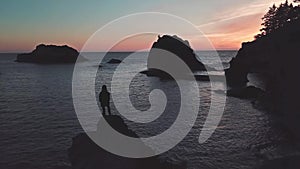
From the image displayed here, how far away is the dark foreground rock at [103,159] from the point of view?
53.4 ft

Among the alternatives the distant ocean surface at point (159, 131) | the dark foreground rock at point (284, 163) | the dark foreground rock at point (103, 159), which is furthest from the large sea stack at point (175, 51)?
the dark foreground rock at point (284, 163)

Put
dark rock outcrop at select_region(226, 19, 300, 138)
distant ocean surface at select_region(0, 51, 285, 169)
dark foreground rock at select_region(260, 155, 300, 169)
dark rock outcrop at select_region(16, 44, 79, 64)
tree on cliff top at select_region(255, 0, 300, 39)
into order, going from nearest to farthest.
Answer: dark foreground rock at select_region(260, 155, 300, 169), distant ocean surface at select_region(0, 51, 285, 169), dark rock outcrop at select_region(226, 19, 300, 138), tree on cliff top at select_region(255, 0, 300, 39), dark rock outcrop at select_region(16, 44, 79, 64)

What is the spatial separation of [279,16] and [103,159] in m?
74.0

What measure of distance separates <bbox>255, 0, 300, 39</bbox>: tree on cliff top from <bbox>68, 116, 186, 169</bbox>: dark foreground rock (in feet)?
184

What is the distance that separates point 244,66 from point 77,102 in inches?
1706

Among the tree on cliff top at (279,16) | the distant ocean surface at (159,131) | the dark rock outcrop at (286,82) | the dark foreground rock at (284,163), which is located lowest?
the distant ocean surface at (159,131)

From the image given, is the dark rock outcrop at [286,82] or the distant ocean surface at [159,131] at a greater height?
the dark rock outcrop at [286,82]

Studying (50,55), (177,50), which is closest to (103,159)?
(177,50)

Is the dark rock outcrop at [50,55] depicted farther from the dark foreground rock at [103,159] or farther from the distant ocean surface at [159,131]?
the dark foreground rock at [103,159]

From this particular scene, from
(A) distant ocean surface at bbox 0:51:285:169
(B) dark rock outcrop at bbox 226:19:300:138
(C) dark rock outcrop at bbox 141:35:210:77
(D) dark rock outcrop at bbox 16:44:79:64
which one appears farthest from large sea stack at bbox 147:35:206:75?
(D) dark rock outcrop at bbox 16:44:79:64

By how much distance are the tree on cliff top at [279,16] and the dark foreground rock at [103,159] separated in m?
56.2

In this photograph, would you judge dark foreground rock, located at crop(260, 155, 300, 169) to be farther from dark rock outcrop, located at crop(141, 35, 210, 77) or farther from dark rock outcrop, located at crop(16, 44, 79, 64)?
dark rock outcrop, located at crop(16, 44, 79, 64)

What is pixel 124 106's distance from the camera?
42406mm

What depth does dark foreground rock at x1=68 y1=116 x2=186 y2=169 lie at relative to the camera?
53.4 feet
